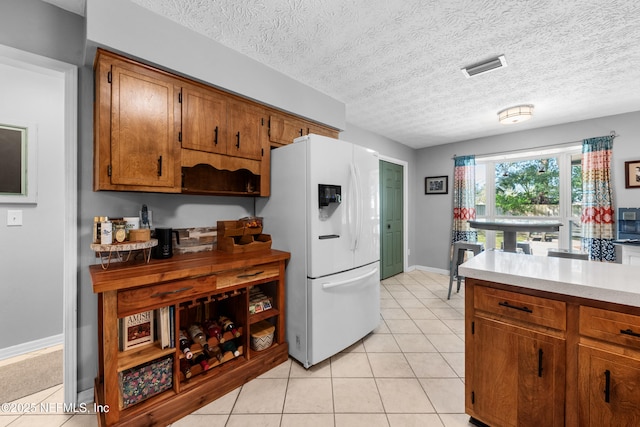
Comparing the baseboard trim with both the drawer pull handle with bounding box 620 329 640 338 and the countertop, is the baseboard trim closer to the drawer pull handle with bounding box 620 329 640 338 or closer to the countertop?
the countertop

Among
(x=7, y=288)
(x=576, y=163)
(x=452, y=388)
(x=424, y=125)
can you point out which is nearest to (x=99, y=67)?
(x=7, y=288)

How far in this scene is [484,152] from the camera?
4469 millimetres

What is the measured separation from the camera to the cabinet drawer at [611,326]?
1.03 meters

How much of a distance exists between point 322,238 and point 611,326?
5.20 feet

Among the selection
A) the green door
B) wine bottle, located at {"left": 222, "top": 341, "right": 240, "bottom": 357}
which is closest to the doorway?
wine bottle, located at {"left": 222, "top": 341, "right": 240, "bottom": 357}

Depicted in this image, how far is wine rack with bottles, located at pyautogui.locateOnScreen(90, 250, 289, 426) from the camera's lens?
4.56 feet

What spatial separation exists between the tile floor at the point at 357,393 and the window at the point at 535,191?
9.19 ft

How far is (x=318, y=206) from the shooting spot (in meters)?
2.03

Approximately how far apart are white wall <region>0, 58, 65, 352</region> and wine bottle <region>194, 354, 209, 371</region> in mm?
1732

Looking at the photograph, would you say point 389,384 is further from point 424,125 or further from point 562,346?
point 424,125

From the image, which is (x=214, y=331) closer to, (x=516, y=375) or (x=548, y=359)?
(x=516, y=375)

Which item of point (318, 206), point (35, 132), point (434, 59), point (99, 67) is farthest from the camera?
point (35, 132)

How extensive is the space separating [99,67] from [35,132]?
1.50 meters

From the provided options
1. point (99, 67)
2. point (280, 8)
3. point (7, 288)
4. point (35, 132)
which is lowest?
point (7, 288)
